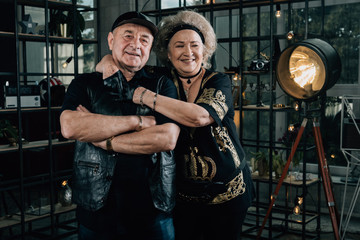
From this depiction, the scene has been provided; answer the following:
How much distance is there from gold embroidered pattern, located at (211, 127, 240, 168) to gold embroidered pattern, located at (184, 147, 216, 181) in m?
0.08

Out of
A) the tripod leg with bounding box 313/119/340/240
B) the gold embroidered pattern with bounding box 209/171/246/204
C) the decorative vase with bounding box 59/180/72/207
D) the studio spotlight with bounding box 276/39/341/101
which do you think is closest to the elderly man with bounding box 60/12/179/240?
the gold embroidered pattern with bounding box 209/171/246/204

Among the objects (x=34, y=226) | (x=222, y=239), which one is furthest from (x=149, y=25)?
(x=34, y=226)

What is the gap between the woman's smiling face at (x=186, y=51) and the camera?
1971 mm

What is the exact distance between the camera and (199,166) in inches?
76.5

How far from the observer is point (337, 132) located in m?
4.90

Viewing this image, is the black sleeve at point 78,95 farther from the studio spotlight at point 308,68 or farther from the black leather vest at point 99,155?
the studio spotlight at point 308,68

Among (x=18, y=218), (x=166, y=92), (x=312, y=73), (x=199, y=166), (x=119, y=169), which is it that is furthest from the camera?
(x=18, y=218)

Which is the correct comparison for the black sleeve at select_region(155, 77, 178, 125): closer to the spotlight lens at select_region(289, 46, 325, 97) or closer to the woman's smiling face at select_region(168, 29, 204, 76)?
the woman's smiling face at select_region(168, 29, 204, 76)

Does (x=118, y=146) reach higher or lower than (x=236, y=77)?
lower

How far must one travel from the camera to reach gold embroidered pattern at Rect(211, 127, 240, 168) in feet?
6.40

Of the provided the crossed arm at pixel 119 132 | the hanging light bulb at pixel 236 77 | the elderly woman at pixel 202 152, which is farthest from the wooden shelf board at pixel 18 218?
the crossed arm at pixel 119 132

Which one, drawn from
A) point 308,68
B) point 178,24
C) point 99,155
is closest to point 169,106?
point 99,155

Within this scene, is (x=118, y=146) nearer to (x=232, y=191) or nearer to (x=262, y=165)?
(x=232, y=191)

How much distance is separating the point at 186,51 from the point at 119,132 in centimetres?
52
